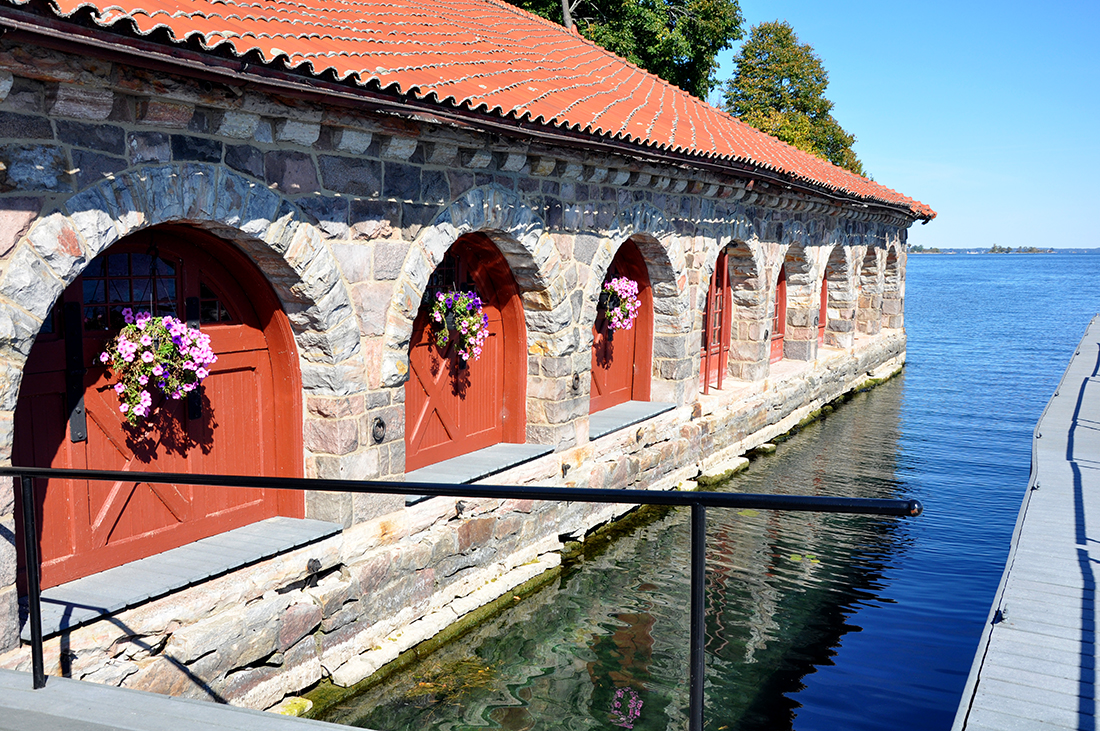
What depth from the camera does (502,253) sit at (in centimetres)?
671

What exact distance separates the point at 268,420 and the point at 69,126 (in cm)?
207

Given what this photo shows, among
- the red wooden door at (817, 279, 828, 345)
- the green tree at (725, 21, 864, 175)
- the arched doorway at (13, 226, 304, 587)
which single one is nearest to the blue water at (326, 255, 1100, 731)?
the arched doorway at (13, 226, 304, 587)

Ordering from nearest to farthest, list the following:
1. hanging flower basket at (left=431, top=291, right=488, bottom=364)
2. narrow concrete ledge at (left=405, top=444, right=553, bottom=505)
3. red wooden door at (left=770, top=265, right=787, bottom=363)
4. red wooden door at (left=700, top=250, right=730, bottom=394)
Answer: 1. narrow concrete ledge at (left=405, top=444, right=553, bottom=505)
2. hanging flower basket at (left=431, top=291, right=488, bottom=364)
3. red wooden door at (left=700, top=250, right=730, bottom=394)
4. red wooden door at (left=770, top=265, right=787, bottom=363)

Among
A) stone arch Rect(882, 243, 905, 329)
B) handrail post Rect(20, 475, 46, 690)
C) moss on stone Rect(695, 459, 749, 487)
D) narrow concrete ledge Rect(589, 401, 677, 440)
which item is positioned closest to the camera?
handrail post Rect(20, 475, 46, 690)

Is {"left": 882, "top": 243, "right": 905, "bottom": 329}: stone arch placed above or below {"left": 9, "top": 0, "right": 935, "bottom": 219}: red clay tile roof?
below

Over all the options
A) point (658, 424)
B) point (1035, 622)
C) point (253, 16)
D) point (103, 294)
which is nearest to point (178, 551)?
point (103, 294)

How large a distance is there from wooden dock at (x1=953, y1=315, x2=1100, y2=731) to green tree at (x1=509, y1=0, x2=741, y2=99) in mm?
13065

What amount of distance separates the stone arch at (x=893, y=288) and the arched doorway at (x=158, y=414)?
1688 centimetres

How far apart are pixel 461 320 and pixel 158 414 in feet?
7.86

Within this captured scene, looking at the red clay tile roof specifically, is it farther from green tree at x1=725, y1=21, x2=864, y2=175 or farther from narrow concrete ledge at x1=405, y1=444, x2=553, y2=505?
green tree at x1=725, y1=21, x2=864, y2=175

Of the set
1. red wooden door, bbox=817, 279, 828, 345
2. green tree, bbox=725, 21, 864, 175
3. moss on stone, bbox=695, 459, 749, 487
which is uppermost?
green tree, bbox=725, 21, 864, 175

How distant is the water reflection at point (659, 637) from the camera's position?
15.5ft

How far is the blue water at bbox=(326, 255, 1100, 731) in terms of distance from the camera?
15.7 ft

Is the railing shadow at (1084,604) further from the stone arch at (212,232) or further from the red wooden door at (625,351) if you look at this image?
the red wooden door at (625,351)
